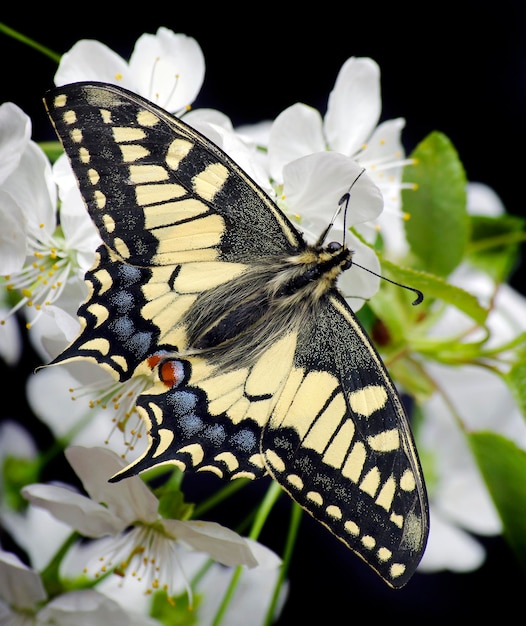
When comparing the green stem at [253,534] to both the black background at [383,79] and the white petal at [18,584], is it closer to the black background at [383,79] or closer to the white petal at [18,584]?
the white petal at [18,584]

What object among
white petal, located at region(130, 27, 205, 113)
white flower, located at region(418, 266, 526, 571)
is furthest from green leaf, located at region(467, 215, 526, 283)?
white petal, located at region(130, 27, 205, 113)

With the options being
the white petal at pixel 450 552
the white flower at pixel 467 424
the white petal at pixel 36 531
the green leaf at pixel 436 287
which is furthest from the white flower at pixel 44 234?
the white petal at pixel 450 552

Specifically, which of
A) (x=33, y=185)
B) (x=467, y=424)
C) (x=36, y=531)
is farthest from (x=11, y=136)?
(x=467, y=424)

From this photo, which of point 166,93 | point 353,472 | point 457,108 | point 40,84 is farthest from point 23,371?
point 457,108

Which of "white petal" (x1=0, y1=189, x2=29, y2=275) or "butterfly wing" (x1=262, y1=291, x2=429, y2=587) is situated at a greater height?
"white petal" (x1=0, y1=189, x2=29, y2=275)

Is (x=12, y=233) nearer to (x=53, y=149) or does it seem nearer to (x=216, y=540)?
(x=53, y=149)

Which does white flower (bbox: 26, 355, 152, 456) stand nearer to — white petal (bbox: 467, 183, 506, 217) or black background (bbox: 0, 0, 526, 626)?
black background (bbox: 0, 0, 526, 626)
